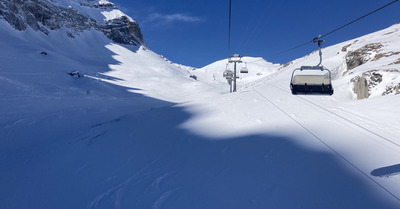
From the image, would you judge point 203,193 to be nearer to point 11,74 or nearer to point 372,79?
point 372,79

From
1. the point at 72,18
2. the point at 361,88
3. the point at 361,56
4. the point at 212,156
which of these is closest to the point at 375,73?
the point at 361,88

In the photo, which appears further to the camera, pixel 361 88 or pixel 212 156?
pixel 361 88

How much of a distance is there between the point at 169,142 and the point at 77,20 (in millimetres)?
77521

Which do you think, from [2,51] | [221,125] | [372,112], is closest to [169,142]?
[221,125]

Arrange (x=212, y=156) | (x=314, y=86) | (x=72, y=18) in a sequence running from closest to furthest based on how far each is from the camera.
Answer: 1. (x=212, y=156)
2. (x=314, y=86)
3. (x=72, y=18)

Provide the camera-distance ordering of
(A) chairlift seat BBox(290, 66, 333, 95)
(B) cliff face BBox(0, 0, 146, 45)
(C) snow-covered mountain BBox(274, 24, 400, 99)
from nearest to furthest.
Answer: (A) chairlift seat BBox(290, 66, 333, 95)
(C) snow-covered mountain BBox(274, 24, 400, 99)
(B) cliff face BBox(0, 0, 146, 45)

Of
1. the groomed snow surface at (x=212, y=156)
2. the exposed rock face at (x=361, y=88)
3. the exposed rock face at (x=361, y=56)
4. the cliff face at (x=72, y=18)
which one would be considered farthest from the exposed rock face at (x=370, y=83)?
the cliff face at (x=72, y=18)

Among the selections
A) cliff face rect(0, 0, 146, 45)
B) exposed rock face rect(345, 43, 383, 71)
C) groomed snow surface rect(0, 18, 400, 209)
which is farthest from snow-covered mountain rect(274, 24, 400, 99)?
cliff face rect(0, 0, 146, 45)

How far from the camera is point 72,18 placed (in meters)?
72.6

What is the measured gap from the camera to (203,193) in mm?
6055

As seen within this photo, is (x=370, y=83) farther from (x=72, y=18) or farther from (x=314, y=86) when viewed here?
(x=72, y=18)

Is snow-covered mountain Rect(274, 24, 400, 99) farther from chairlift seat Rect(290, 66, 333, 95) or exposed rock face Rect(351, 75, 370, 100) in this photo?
chairlift seat Rect(290, 66, 333, 95)

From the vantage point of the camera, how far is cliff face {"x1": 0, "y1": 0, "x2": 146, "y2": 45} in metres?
52.8

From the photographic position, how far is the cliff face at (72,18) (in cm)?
5278
